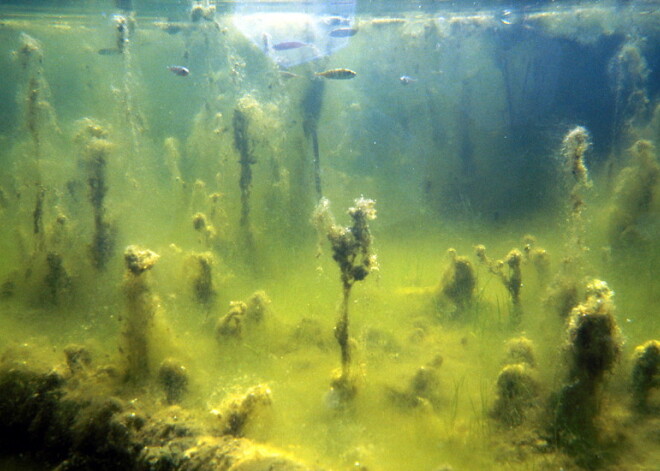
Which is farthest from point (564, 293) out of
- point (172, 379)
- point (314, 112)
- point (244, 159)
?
point (314, 112)

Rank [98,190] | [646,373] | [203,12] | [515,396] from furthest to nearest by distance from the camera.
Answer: [203,12], [98,190], [515,396], [646,373]

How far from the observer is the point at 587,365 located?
4.44 m

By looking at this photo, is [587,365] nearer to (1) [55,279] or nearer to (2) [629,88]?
(1) [55,279]

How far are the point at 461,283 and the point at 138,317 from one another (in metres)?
6.92

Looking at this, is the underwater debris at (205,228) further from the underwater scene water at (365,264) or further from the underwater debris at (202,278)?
the underwater debris at (202,278)

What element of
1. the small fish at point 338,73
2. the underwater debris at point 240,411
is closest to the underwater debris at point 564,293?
the underwater debris at point 240,411

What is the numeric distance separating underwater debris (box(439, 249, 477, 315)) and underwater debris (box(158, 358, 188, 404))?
6109mm

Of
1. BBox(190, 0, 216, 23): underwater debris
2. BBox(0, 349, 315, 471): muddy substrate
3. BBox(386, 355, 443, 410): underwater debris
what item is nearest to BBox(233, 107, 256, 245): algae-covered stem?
BBox(386, 355, 443, 410): underwater debris

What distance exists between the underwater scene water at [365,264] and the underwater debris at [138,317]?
0.04 m

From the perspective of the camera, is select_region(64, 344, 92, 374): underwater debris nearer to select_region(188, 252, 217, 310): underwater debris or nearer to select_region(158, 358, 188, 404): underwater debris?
select_region(158, 358, 188, 404): underwater debris

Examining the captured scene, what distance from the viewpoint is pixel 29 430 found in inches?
155

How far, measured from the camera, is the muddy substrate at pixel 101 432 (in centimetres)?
331

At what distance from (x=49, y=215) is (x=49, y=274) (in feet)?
10.2

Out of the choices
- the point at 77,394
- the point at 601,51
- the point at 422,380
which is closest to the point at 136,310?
the point at 77,394
